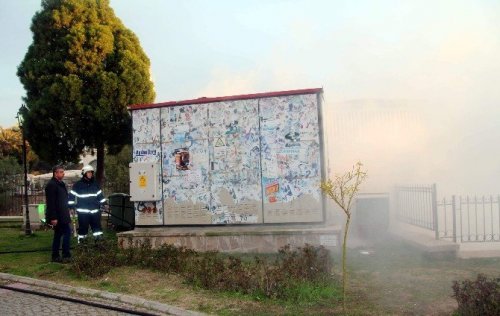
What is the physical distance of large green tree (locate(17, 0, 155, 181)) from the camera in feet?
46.0

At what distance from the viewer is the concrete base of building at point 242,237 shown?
29.9 ft

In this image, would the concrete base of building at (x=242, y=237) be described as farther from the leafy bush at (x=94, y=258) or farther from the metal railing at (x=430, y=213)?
the metal railing at (x=430, y=213)

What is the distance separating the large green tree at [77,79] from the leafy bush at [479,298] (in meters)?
11.9

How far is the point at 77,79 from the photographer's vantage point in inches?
548

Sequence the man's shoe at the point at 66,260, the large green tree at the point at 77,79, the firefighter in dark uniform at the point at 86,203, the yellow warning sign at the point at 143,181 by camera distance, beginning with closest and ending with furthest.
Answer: the man's shoe at the point at 66,260
the firefighter in dark uniform at the point at 86,203
the yellow warning sign at the point at 143,181
the large green tree at the point at 77,79

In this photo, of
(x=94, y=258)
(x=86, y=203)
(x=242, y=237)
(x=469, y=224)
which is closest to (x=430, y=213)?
(x=469, y=224)

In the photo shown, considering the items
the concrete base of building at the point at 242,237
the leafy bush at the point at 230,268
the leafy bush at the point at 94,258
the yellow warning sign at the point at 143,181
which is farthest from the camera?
the yellow warning sign at the point at 143,181

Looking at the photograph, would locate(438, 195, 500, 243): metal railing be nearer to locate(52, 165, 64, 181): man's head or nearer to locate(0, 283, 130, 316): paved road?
locate(0, 283, 130, 316): paved road

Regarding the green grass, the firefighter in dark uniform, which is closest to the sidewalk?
the green grass

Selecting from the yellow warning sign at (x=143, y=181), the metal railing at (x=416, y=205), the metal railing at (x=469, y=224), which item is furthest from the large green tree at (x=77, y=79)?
the metal railing at (x=469, y=224)

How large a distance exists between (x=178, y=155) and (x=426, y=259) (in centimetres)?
568

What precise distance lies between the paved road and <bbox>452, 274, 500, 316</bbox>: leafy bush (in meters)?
4.15

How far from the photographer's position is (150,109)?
1055 centimetres

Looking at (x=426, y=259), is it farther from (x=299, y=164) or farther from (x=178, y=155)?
(x=178, y=155)
